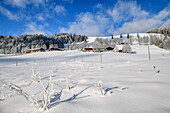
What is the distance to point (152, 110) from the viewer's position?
1.32 metres

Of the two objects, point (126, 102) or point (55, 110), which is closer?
point (55, 110)

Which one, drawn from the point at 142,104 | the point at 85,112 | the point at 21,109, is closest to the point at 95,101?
the point at 85,112

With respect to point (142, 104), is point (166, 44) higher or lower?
higher

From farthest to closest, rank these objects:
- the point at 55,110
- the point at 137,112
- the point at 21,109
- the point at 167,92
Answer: the point at 167,92
the point at 21,109
the point at 55,110
the point at 137,112

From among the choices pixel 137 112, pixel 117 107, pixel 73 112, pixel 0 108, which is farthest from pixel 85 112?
pixel 0 108

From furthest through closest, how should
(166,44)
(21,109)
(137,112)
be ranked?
(166,44), (21,109), (137,112)

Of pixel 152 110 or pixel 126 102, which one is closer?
pixel 152 110

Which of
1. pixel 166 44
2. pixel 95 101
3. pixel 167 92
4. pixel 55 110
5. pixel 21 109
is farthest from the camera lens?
pixel 166 44

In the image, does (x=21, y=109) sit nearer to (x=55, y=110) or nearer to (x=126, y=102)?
(x=55, y=110)

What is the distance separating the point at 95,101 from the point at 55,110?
30.3 inches

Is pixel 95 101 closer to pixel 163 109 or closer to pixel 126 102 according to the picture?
pixel 126 102

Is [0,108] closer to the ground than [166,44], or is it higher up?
closer to the ground

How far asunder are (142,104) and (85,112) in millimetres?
1061

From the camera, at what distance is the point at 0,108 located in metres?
1.59
